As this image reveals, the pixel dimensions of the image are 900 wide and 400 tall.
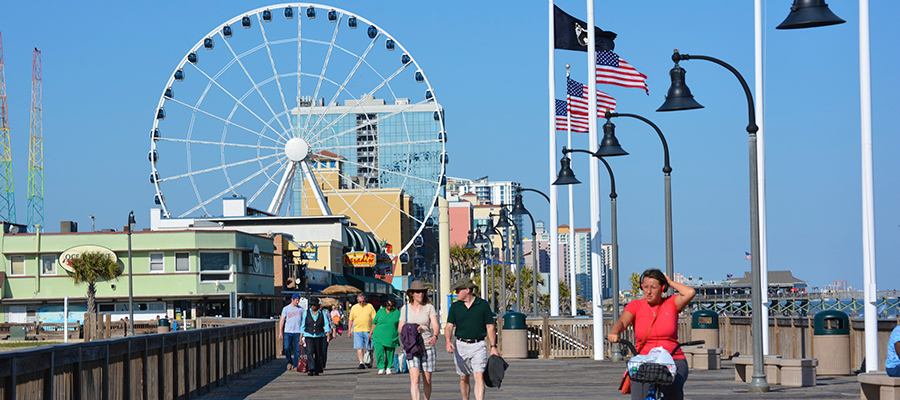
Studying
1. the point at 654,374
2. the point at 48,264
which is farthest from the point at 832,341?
the point at 48,264

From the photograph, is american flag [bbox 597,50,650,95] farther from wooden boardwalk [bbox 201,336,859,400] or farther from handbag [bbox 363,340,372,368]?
handbag [bbox 363,340,372,368]

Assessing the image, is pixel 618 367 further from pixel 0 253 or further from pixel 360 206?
pixel 360 206

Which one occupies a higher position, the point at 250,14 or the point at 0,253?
the point at 250,14

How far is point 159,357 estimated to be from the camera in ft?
50.3

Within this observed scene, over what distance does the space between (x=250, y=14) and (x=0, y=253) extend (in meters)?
19.1

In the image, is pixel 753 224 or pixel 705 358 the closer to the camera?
pixel 753 224

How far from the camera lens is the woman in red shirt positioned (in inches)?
376

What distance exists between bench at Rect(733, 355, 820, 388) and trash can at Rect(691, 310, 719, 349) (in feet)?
19.7

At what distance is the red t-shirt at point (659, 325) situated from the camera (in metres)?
9.55

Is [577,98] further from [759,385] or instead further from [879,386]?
[879,386]

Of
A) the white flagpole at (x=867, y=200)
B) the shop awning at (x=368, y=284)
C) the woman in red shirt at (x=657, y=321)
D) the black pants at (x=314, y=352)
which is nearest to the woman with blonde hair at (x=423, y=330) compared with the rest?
the woman in red shirt at (x=657, y=321)

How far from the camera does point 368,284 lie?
341 feet

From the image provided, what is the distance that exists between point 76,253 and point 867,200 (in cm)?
5482


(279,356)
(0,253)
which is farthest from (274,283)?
(279,356)
